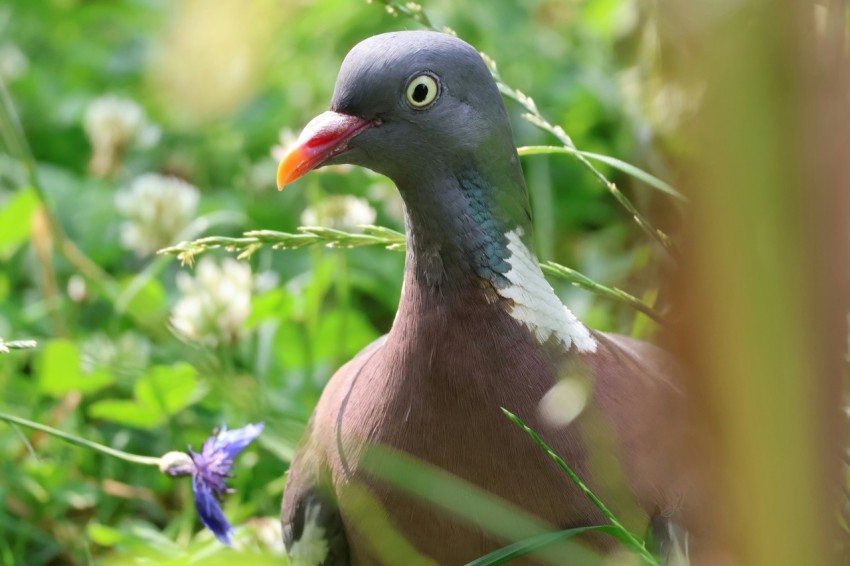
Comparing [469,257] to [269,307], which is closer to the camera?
[469,257]

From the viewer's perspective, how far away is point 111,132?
338 centimetres

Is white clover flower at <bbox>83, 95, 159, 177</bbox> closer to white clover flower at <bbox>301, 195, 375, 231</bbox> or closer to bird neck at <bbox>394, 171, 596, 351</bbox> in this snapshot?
white clover flower at <bbox>301, 195, 375, 231</bbox>

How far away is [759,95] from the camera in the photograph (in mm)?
583

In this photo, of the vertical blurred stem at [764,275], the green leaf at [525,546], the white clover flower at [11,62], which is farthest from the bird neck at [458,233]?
the white clover flower at [11,62]

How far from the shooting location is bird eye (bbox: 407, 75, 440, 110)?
1.49m

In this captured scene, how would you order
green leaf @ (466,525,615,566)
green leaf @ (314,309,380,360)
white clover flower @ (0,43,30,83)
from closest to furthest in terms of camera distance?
green leaf @ (466,525,615,566) < green leaf @ (314,309,380,360) < white clover flower @ (0,43,30,83)

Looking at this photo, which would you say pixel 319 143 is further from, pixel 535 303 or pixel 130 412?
pixel 130 412

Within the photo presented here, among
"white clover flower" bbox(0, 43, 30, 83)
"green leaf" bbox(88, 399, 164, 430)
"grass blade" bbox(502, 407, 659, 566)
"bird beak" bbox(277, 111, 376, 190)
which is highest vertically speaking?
"bird beak" bbox(277, 111, 376, 190)

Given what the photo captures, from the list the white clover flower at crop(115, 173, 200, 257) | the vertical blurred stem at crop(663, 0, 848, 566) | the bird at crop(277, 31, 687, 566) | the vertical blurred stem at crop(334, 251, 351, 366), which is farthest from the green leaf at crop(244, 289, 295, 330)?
the vertical blurred stem at crop(663, 0, 848, 566)

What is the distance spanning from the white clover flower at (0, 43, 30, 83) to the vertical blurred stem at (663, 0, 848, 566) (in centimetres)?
356

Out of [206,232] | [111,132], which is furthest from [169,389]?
[111,132]

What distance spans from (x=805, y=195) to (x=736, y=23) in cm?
10

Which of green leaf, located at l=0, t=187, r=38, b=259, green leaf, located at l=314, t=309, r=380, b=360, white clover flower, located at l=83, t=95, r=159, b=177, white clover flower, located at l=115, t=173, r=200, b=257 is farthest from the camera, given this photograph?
white clover flower, located at l=83, t=95, r=159, b=177

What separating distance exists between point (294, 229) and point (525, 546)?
196 cm
